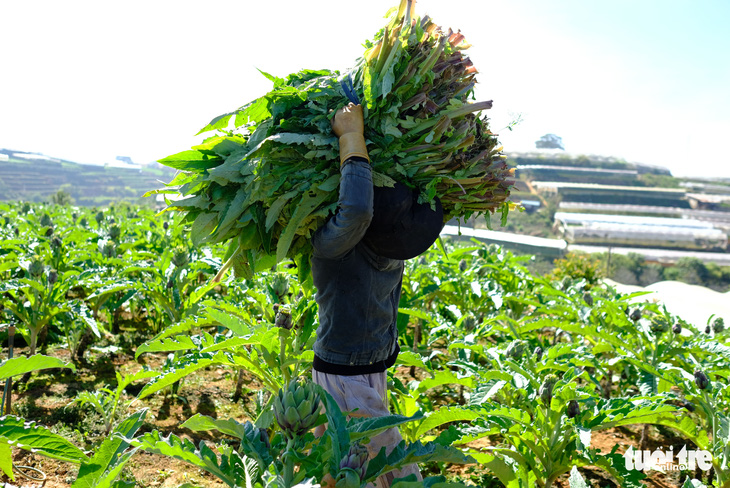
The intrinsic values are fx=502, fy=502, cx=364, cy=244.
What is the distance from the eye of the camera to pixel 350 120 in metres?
1.84

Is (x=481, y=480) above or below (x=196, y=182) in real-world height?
below

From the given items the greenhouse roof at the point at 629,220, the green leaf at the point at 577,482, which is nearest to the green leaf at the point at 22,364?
the green leaf at the point at 577,482

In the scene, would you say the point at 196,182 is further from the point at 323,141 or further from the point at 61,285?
the point at 61,285

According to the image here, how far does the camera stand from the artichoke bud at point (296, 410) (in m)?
1.27

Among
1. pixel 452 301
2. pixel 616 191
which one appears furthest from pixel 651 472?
pixel 616 191

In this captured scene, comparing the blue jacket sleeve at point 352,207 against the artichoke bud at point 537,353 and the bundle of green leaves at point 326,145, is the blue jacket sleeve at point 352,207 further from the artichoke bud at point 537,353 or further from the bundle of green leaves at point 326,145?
the artichoke bud at point 537,353

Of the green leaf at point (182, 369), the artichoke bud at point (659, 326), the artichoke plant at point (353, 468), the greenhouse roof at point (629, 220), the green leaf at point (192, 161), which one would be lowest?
the greenhouse roof at point (629, 220)

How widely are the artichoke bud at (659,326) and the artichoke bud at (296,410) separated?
3.17 meters

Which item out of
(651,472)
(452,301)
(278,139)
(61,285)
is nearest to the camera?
(278,139)

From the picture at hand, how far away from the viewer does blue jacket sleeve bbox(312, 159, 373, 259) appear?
1746mm

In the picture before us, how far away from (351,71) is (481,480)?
252 centimetres

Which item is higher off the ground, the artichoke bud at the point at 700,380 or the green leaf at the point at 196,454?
the green leaf at the point at 196,454

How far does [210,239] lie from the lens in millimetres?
1988

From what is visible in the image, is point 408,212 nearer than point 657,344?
Yes
